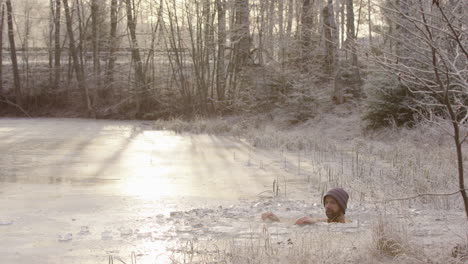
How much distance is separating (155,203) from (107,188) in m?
1.63

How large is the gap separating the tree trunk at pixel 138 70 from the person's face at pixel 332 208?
821 inches

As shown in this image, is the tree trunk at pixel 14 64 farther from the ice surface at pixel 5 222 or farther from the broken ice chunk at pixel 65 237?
the broken ice chunk at pixel 65 237

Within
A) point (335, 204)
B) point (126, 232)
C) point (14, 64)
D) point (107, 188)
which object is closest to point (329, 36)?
point (107, 188)

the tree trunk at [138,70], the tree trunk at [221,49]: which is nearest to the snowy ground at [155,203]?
the tree trunk at [221,49]

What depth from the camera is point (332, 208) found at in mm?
7184

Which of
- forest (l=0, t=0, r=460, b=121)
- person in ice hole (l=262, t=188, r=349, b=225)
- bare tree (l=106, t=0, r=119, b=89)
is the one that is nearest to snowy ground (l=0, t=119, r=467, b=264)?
person in ice hole (l=262, t=188, r=349, b=225)

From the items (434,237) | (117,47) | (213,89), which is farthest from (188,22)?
(434,237)

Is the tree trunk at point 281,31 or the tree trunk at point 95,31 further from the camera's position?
the tree trunk at point 95,31

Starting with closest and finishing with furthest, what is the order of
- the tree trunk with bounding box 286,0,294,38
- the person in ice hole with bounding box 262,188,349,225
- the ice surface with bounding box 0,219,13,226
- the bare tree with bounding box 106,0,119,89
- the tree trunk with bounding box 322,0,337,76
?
the person in ice hole with bounding box 262,188,349,225, the ice surface with bounding box 0,219,13,226, the tree trunk with bounding box 322,0,337,76, the tree trunk with bounding box 286,0,294,38, the bare tree with bounding box 106,0,119,89

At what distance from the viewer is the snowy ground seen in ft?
20.5

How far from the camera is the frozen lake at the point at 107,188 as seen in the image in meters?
6.40

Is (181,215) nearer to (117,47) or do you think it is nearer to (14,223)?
(14,223)

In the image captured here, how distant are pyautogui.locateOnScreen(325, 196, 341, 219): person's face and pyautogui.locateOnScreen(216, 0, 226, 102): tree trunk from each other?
18.2 m

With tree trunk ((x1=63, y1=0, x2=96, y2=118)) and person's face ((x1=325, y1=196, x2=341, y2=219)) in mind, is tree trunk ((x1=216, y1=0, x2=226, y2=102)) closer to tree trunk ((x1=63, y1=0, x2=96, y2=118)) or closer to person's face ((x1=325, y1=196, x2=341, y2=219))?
tree trunk ((x1=63, y1=0, x2=96, y2=118))
